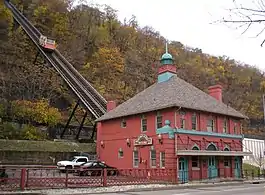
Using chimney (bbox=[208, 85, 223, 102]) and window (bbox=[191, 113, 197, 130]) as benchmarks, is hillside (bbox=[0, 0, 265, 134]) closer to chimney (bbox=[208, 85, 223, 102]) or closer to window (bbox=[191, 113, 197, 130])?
chimney (bbox=[208, 85, 223, 102])

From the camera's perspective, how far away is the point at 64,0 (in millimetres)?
73688

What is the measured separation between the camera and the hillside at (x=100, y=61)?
47812 mm

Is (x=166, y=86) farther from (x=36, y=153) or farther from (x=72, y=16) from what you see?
(x=72, y=16)

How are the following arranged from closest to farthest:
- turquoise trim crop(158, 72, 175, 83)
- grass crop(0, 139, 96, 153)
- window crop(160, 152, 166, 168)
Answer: window crop(160, 152, 166, 168), grass crop(0, 139, 96, 153), turquoise trim crop(158, 72, 175, 83)

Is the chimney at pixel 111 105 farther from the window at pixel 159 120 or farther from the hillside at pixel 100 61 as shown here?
the hillside at pixel 100 61

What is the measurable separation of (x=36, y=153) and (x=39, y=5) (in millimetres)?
42405

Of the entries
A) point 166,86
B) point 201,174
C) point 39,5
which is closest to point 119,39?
point 39,5

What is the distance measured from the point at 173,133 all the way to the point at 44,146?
48.6ft

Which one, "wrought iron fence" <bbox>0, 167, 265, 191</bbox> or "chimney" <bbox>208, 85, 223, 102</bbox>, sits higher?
"chimney" <bbox>208, 85, 223, 102</bbox>

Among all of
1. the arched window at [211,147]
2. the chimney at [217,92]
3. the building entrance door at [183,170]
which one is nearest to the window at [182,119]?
the building entrance door at [183,170]

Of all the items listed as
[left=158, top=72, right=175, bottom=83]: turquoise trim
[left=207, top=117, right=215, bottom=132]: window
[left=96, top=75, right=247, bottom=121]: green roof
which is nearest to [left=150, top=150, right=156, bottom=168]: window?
[left=96, top=75, right=247, bottom=121]: green roof

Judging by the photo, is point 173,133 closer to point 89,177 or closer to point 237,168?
point 89,177

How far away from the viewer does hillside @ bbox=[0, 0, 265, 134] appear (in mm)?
47812

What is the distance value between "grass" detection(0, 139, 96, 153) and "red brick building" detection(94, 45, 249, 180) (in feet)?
8.70
